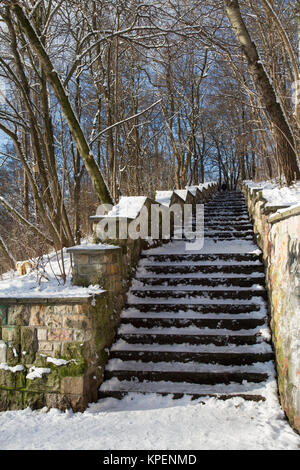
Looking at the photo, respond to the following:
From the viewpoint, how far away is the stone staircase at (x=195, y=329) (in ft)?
11.2

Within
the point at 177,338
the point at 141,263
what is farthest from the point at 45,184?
the point at 177,338

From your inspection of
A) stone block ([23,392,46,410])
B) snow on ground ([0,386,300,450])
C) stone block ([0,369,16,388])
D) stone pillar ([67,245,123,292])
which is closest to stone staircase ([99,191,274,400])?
snow on ground ([0,386,300,450])

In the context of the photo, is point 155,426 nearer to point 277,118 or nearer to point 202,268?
point 202,268

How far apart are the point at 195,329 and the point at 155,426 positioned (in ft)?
4.27

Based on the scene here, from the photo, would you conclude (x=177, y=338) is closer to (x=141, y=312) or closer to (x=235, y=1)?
(x=141, y=312)

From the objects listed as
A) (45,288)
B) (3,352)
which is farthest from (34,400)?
(45,288)

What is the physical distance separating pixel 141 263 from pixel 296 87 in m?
3.12

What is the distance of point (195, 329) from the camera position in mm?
4016

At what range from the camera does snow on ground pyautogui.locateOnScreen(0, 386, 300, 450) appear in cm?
263

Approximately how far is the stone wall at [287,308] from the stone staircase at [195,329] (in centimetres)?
31

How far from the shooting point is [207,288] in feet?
15.0

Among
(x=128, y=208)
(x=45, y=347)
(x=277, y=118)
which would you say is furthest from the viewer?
(x=277, y=118)

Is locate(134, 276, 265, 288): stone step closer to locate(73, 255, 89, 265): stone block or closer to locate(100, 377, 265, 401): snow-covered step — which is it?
locate(73, 255, 89, 265): stone block

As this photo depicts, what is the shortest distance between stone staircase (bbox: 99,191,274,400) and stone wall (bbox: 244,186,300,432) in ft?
1.02
